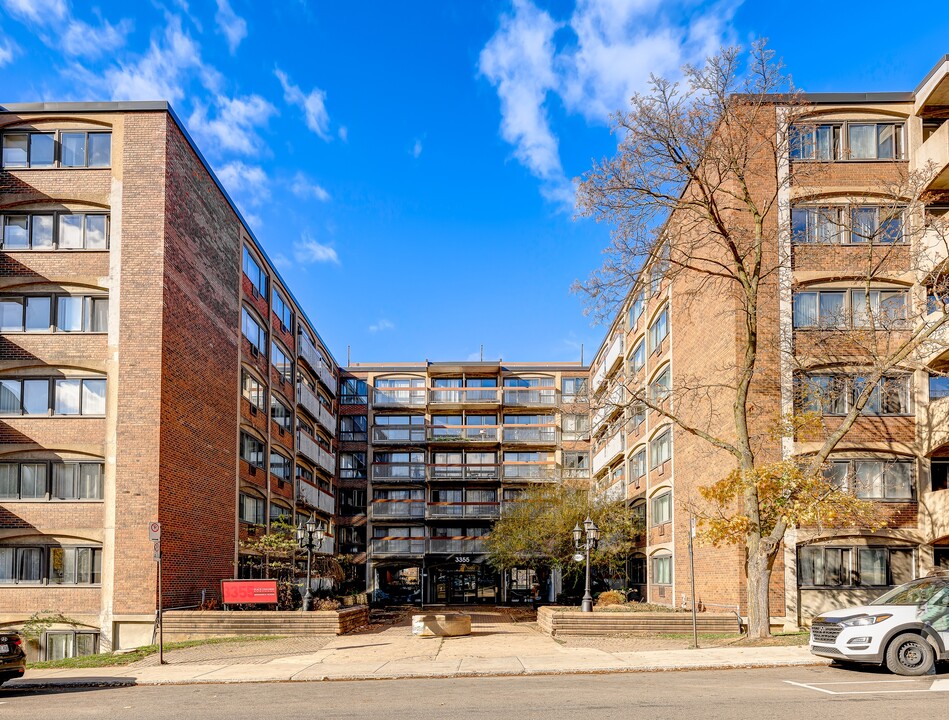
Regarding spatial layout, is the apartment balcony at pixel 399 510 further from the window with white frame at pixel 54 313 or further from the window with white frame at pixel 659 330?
the window with white frame at pixel 54 313

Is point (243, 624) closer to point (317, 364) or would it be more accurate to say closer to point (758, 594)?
point (758, 594)

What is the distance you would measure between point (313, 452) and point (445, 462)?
1554cm

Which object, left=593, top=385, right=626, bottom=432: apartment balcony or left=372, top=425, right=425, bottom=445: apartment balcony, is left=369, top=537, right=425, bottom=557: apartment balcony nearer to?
left=372, top=425, right=425, bottom=445: apartment balcony

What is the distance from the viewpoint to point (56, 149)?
27031 millimetres

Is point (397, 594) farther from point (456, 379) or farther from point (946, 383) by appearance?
point (946, 383)

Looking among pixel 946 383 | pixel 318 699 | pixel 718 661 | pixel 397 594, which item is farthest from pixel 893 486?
pixel 397 594

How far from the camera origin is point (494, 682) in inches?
579

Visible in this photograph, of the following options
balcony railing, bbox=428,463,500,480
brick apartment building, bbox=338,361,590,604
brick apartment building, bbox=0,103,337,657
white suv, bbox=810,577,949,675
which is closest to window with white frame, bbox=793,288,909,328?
white suv, bbox=810,577,949,675

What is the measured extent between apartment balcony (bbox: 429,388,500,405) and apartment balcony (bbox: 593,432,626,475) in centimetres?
1041

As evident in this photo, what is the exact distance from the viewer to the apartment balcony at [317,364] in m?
46.6

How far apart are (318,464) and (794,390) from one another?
98.2 feet

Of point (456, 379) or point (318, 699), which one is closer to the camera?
point (318, 699)

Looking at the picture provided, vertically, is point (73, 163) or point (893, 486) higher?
point (73, 163)

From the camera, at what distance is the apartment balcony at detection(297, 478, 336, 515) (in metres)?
44.1
